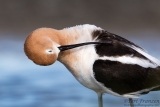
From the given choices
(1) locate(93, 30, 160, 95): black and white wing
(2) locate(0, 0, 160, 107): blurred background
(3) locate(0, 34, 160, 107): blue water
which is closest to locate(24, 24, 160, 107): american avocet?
(1) locate(93, 30, 160, 95): black and white wing

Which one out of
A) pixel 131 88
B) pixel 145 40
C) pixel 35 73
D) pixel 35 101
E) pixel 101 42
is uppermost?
pixel 145 40

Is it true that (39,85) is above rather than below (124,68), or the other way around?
above

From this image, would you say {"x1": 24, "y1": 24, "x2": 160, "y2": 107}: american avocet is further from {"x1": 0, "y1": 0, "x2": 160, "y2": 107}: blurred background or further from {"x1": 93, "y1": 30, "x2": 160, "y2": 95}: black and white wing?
{"x1": 0, "y1": 0, "x2": 160, "y2": 107}: blurred background

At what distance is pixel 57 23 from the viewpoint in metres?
4.66

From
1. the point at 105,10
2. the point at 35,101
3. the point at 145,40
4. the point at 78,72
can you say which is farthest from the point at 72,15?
the point at 78,72

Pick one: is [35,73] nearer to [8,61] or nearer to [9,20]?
[8,61]

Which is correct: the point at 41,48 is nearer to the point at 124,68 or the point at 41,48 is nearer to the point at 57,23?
the point at 124,68

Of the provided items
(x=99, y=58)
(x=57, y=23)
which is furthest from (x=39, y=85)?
(x=99, y=58)

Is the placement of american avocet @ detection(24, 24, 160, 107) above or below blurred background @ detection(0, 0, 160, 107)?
below

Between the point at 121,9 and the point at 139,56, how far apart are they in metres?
2.30

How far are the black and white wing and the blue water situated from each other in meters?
0.81

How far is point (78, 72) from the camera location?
2621mm

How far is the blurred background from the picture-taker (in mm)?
4250

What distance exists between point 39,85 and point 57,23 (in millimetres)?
747
